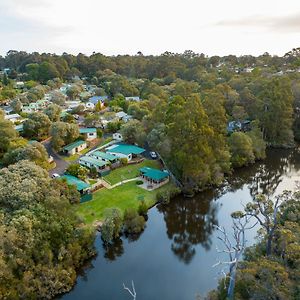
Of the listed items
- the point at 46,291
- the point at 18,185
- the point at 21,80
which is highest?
the point at 21,80

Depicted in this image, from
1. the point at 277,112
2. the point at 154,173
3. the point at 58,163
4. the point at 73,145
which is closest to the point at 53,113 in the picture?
the point at 73,145

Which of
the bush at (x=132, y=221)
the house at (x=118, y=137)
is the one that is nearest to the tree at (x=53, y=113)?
the house at (x=118, y=137)

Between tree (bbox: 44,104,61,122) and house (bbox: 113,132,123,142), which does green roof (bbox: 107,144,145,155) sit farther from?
tree (bbox: 44,104,61,122)

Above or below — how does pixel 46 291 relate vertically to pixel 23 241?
below

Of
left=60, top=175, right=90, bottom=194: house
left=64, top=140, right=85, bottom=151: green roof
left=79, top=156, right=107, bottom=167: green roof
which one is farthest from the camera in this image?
left=64, top=140, right=85, bottom=151: green roof

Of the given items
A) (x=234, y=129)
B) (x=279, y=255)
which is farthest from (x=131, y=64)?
(x=279, y=255)

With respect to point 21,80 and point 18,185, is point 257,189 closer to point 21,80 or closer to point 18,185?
point 18,185

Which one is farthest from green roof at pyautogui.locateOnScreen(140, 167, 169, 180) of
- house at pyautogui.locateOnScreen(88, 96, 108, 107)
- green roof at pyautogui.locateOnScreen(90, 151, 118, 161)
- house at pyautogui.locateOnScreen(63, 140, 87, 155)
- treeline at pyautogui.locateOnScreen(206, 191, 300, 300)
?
house at pyautogui.locateOnScreen(88, 96, 108, 107)

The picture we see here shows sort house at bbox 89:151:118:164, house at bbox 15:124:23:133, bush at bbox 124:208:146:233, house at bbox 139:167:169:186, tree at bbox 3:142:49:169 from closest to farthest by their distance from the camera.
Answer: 1. bush at bbox 124:208:146:233
2. tree at bbox 3:142:49:169
3. house at bbox 139:167:169:186
4. house at bbox 89:151:118:164
5. house at bbox 15:124:23:133
